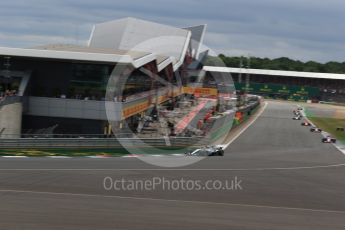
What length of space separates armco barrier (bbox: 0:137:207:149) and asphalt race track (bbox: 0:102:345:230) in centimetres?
783

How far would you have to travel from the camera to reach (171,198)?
17.5m

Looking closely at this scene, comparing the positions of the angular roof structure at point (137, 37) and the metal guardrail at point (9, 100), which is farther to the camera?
the angular roof structure at point (137, 37)

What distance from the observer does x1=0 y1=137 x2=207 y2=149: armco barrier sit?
3444 cm

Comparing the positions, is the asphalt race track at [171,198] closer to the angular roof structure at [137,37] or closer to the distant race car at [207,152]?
the distant race car at [207,152]

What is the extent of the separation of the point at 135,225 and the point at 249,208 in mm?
4290

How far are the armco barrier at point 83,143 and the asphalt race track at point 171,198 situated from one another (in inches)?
308

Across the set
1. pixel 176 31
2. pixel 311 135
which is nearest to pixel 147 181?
pixel 311 135

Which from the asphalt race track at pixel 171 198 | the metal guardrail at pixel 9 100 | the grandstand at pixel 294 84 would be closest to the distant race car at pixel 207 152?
the asphalt race track at pixel 171 198

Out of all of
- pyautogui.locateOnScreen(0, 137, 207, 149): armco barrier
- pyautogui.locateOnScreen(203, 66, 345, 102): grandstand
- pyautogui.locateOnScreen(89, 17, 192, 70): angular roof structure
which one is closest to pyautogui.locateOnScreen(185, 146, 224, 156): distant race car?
pyautogui.locateOnScreen(0, 137, 207, 149): armco barrier

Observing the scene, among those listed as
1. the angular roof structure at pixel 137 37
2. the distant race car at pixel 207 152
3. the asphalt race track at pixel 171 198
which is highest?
the angular roof structure at pixel 137 37

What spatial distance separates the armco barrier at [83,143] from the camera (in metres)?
34.4

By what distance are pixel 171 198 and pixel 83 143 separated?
19.4 meters

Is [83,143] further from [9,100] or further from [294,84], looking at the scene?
[294,84]

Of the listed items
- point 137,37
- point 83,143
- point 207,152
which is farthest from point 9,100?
point 137,37
